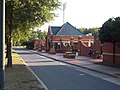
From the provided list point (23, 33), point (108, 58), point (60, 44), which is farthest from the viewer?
point (60, 44)

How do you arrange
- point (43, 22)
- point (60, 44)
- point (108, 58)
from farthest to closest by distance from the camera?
point (60, 44) < point (108, 58) < point (43, 22)

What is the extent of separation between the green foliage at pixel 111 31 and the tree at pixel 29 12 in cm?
460

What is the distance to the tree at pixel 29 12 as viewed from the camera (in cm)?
2534

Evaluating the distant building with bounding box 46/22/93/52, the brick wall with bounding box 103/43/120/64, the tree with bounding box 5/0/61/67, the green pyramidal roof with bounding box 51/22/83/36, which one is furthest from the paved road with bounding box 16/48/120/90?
the green pyramidal roof with bounding box 51/22/83/36

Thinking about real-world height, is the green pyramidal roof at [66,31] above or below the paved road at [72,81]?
above

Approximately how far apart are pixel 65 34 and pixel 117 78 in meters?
68.9

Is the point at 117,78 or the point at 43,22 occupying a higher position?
the point at 43,22

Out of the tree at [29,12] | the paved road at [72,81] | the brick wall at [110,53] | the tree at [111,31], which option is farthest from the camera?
the brick wall at [110,53]

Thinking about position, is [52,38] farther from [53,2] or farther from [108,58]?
[53,2]

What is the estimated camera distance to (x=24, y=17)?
25.7 metres

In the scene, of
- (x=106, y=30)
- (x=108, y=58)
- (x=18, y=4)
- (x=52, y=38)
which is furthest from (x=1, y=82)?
(x=52, y=38)

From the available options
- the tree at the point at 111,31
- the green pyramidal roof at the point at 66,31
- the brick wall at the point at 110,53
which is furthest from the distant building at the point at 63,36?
the tree at the point at 111,31

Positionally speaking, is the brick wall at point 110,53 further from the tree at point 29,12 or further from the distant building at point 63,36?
the distant building at point 63,36

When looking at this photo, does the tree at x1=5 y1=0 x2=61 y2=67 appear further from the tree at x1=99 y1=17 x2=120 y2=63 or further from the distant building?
the distant building
